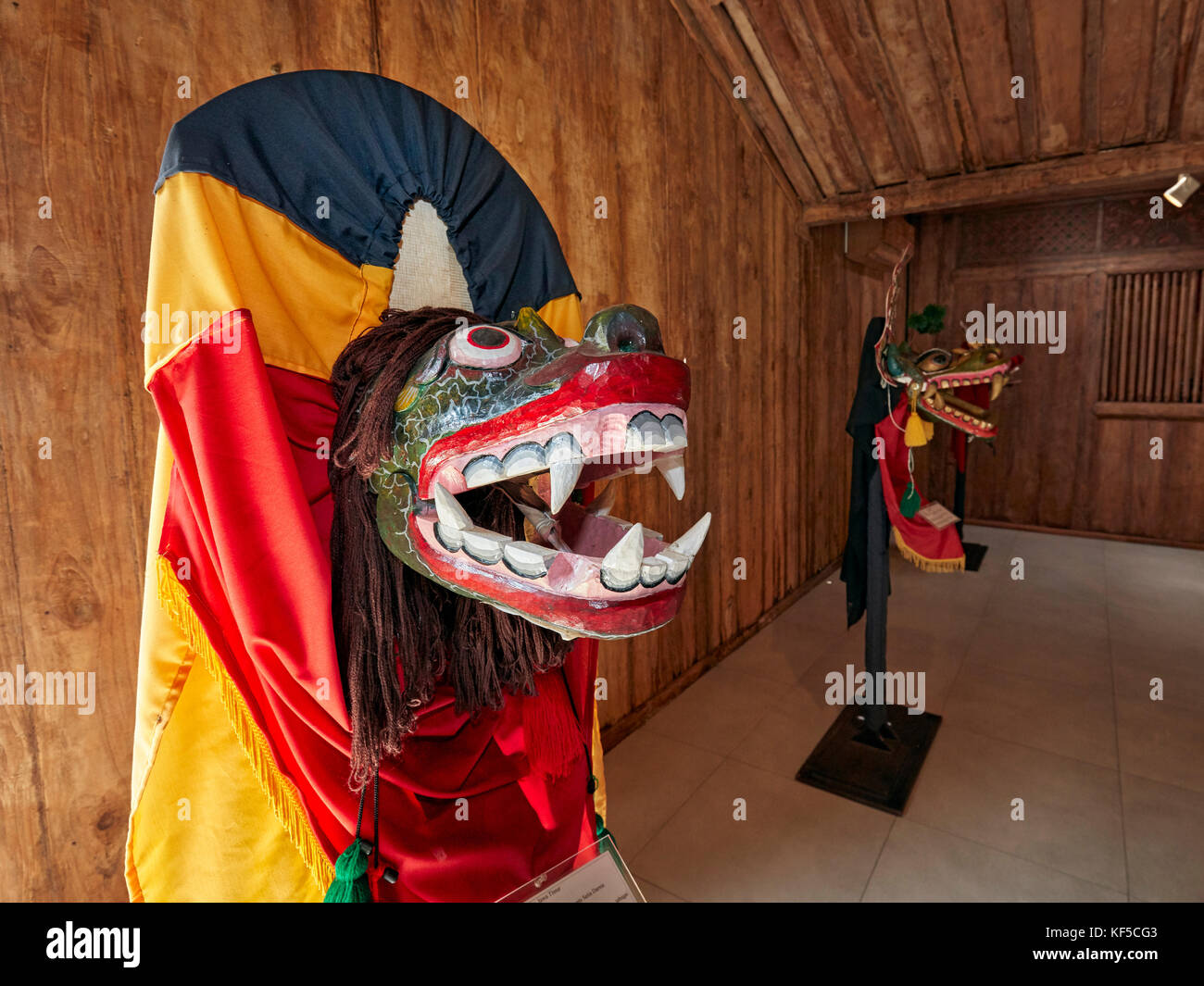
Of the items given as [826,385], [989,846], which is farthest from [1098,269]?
[989,846]

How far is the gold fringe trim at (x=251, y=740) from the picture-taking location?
2.45ft

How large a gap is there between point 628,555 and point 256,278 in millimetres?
520

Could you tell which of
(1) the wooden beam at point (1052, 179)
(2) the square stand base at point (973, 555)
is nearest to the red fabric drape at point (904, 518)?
(1) the wooden beam at point (1052, 179)

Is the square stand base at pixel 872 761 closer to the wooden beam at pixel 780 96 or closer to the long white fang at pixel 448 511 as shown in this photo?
the long white fang at pixel 448 511

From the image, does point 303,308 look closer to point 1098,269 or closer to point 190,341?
point 190,341

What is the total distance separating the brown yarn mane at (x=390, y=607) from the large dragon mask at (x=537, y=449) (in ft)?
0.10

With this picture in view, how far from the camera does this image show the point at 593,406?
0.66 m

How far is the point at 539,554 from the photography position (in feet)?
2.29

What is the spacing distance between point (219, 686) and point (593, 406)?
1.83 ft

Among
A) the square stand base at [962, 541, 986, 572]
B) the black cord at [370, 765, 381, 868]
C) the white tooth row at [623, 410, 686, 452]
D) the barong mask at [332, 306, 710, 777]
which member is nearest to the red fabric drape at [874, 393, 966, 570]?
the barong mask at [332, 306, 710, 777]

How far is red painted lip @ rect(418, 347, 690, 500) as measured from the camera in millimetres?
655

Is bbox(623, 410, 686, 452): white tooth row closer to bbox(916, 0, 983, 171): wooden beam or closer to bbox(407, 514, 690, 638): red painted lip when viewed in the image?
bbox(407, 514, 690, 638): red painted lip

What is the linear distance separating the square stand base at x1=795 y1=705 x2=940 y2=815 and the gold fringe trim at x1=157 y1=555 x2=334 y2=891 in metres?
2.10

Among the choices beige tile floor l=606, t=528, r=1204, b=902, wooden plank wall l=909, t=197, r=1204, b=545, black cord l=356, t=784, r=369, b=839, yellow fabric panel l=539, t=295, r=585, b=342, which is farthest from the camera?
wooden plank wall l=909, t=197, r=1204, b=545
